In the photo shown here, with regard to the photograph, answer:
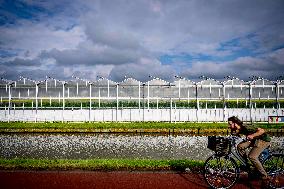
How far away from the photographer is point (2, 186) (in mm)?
7590

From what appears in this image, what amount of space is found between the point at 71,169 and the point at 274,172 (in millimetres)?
5853

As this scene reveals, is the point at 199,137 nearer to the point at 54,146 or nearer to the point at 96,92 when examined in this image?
the point at 54,146

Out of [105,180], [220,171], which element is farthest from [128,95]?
[220,171]

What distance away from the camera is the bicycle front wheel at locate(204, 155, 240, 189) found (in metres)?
7.59

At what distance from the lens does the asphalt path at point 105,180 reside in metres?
7.66

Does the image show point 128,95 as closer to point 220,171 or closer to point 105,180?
point 105,180

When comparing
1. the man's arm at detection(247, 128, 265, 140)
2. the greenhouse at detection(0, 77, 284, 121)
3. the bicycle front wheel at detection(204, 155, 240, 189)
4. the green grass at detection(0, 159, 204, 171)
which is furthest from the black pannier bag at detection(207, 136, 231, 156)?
the greenhouse at detection(0, 77, 284, 121)

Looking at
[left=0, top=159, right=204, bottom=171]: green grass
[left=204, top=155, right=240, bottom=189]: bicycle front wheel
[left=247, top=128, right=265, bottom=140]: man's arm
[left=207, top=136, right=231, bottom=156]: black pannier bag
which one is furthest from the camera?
[left=0, top=159, right=204, bottom=171]: green grass

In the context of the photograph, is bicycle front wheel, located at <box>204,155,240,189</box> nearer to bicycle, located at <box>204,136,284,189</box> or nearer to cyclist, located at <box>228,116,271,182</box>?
bicycle, located at <box>204,136,284,189</box>

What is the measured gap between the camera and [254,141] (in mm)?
7523

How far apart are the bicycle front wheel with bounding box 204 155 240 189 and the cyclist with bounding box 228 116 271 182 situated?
433mm

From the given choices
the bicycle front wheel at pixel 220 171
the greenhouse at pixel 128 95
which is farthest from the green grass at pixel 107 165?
the greenhouse at pixel 128 95

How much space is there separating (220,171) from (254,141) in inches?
44.9

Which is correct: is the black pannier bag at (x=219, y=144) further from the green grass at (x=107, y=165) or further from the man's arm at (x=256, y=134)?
the green grass at (x=107, y=165)
